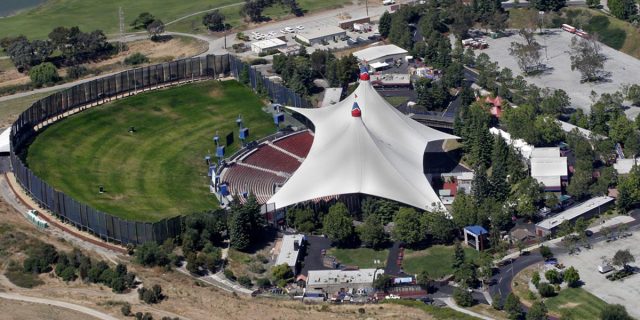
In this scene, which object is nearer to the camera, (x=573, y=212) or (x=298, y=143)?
(x=573, y=212)

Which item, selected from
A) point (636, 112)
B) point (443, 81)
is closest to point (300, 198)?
point (443, 81)

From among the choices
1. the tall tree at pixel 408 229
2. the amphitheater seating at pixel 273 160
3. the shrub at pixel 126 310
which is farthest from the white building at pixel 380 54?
the shrub at pixel 126 310

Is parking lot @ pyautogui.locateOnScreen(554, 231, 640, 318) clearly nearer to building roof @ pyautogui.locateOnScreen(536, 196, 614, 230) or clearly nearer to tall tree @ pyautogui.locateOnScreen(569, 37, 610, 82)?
building roof @ pyautogui.locateOnScreen(536, 196, 614, 230)

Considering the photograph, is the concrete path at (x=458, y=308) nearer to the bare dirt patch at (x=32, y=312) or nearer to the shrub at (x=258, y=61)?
the bare dirt patch at (x=32, y=312)

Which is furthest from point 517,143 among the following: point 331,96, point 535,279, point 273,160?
point 535,279

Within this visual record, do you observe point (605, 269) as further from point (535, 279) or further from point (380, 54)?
point (380, 54)

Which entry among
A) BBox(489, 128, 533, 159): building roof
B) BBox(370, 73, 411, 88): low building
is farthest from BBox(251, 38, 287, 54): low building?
BBox(489, 128, 533, 159): building roof
